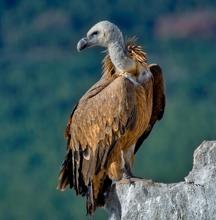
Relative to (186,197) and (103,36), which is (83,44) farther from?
(186,197)

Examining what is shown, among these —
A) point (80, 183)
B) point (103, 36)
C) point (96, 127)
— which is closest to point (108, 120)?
point (96, 127)

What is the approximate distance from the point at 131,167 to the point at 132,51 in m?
0.86

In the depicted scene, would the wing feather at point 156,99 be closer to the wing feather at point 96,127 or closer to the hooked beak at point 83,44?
the wing feather at point 96,127

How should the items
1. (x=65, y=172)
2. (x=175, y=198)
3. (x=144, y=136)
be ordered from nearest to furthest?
(x=175, y=198) → (x=65, y=172) → (x=144, y=136)

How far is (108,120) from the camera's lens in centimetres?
789

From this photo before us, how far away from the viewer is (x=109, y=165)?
7902 millimetres

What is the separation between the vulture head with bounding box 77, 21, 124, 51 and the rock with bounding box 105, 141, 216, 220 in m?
1.43

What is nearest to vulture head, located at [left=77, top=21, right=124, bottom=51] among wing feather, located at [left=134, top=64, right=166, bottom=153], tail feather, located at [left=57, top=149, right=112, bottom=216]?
wing feather, located at [left=134, top=64, right=166, bottom=153]

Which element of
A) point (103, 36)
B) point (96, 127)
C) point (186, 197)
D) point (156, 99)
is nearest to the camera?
point (186, 197)

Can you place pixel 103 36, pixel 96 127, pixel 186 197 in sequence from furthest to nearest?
1. pixel 96 127
2. pixel 103 36
3. pixel 186 197

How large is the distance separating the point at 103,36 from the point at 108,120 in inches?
24.3

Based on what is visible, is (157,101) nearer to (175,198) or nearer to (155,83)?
(155,83)

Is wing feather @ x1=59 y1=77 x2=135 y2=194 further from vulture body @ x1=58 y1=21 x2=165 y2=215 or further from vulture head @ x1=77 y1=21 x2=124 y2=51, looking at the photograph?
vulture head @ x1=77 y1=21 x2=124 y2=51

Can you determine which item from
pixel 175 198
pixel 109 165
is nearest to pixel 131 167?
pixel 109 165
